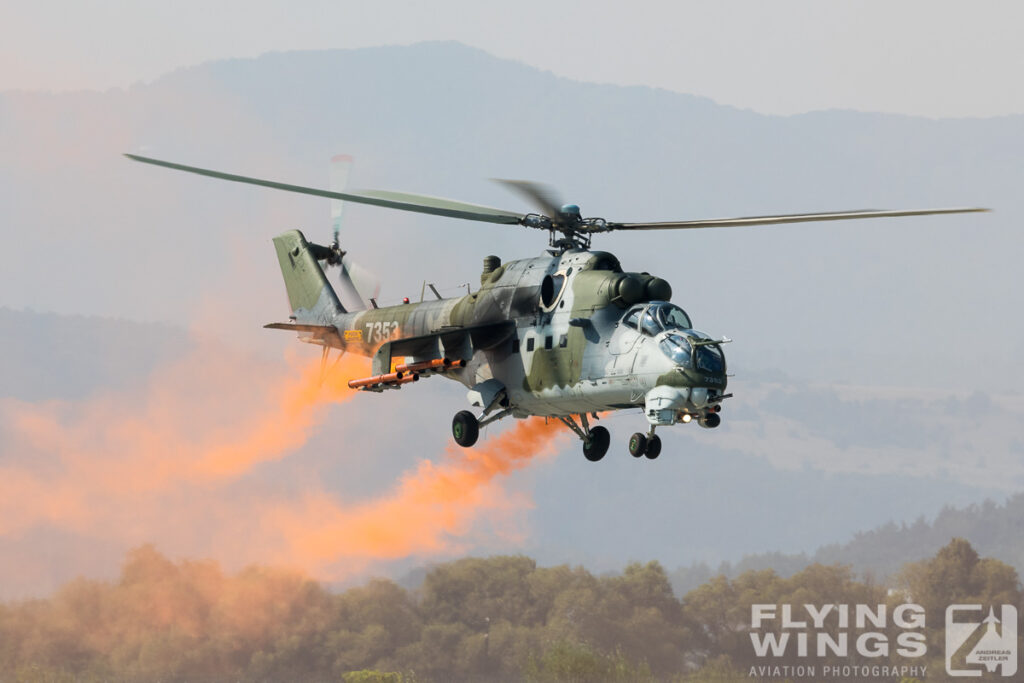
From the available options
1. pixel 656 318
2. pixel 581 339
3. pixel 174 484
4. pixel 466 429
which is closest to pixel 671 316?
pixel 656 318

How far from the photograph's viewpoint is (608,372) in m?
32.6

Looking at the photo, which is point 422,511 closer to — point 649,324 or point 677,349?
point 649,324

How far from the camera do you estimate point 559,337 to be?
112 ft

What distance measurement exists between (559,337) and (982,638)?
15170 cm

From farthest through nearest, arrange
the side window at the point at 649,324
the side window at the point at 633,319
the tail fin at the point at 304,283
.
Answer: the tail fin at the point at 304,283, the side window at the point at 633,319, the side window at the point at 649,324

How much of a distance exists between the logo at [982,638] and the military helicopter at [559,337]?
139 meters

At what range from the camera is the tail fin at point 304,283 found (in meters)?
43.3

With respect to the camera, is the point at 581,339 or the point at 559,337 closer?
the point at 581,339

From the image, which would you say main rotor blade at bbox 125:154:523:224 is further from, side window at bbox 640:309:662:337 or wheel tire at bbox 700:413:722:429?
wheel tire at bbox 700:413:722:429

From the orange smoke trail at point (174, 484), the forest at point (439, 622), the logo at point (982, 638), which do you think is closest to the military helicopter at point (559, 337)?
the forest at point (439, 622)

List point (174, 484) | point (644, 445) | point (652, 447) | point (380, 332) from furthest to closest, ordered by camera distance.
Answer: point (174, 484) → point (380, 332) → point (652, 447) → point (644, 445)

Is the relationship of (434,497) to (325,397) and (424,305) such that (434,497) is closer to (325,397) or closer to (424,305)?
(325,397)

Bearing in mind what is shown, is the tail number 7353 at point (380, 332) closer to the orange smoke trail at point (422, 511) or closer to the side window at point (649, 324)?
the orange smoke trail at point (422, 511)

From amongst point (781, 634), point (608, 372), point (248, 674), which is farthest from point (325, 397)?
point (781, 634)
